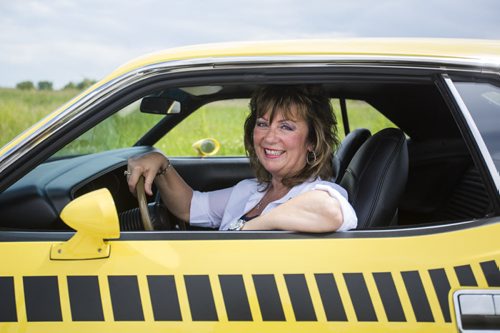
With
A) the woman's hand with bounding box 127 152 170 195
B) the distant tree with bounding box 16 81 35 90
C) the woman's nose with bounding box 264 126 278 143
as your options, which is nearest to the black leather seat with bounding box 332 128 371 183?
the woman's nose with bounding box 264 126 278 143

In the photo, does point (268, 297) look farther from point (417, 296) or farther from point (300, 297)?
point (417, 296)

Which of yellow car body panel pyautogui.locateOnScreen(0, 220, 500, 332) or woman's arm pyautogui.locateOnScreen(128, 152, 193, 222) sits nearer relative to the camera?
yellow car body panel pyautogui.locateOnScreen(0, 220, 500, 332)

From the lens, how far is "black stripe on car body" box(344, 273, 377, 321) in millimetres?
1483

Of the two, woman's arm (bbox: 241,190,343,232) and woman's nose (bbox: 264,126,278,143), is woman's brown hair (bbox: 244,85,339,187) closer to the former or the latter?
woman's nose (bbox: 264,126,278,143)

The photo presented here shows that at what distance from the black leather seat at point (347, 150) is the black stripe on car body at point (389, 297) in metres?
1.15

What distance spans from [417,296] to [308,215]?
37 centimetres

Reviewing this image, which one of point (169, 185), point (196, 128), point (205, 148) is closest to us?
point (169, 185)

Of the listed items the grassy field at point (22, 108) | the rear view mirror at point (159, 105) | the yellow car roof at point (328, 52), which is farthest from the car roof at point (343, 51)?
the grassy field at point (22, 108)

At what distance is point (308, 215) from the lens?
1619mm

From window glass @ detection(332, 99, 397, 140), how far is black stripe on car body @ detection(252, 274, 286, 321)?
138cm

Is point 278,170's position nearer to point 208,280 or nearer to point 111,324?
point 208,280

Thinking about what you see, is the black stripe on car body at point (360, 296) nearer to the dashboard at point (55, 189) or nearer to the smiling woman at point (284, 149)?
the smiling woman at point (284, 149)

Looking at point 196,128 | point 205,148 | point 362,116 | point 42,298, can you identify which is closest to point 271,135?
point 42,298

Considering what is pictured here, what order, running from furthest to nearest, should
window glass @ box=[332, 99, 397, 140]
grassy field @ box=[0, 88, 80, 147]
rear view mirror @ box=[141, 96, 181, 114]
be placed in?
grassy field @ box=[0, 88, 80, 147], window glass @ box=[332, 99, 397, 140], rear view mirror @ box=[141, 96, 181, 114]
